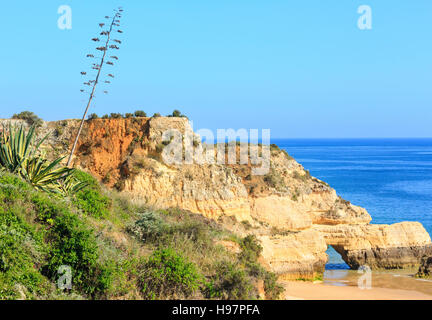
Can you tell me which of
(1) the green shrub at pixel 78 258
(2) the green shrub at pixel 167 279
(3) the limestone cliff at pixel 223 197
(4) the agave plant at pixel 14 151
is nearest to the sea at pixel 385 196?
(3) the limestone cliff at pixel 223 197

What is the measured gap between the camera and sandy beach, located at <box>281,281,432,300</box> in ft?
74.5

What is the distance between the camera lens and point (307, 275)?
99.4 ft

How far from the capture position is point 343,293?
25047mm

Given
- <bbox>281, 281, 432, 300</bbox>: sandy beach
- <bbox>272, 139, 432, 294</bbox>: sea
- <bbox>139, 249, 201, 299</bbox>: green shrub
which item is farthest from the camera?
<bbox>272, 139, 432, 294</bbox>: sea

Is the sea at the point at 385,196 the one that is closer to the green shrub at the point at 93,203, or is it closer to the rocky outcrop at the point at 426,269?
the rocky outcrop at the point at 426,269

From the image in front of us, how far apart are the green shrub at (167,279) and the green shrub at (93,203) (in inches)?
127

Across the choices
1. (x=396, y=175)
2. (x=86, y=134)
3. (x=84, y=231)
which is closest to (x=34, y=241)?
(x=84, y=231)

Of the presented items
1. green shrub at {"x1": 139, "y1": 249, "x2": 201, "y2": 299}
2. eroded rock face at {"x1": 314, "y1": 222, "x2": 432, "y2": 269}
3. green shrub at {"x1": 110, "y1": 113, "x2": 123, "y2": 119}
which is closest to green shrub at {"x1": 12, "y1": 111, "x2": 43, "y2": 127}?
green shrub at {"x1": 110, "y1": 113, "x2": 123, "y2": 119}

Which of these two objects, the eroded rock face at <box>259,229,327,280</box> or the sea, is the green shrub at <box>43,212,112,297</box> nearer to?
the eroded rock face at <box>259,229,327,280</box>

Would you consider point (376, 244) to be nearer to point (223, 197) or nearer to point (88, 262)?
point (223, 197)

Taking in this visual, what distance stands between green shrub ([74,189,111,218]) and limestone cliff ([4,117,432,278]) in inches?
343

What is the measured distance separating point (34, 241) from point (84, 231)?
100cm
